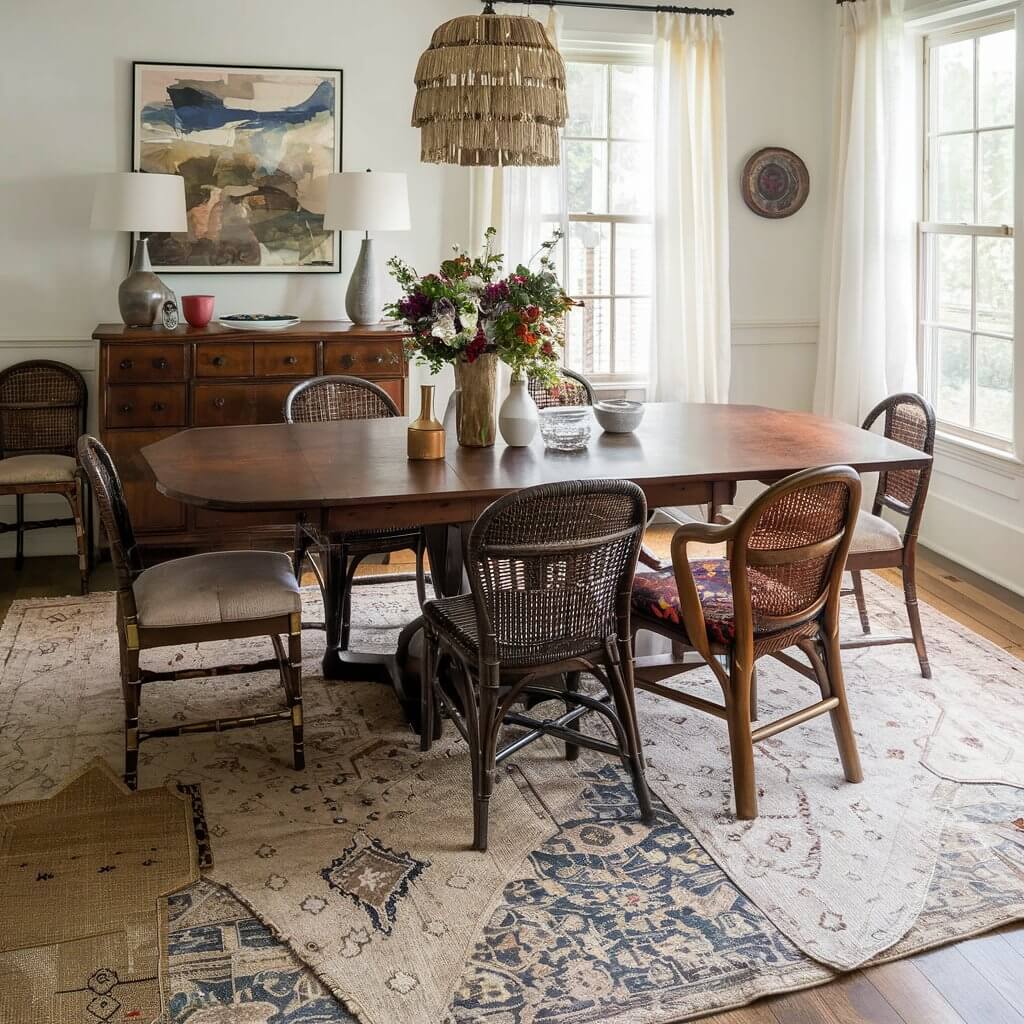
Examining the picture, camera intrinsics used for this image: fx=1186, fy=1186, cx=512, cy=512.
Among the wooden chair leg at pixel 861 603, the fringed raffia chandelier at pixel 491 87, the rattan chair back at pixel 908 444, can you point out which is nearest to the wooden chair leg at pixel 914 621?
the rattan chair back at pixel 908 444

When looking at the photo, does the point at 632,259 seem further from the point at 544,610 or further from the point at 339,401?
the point at 544,610

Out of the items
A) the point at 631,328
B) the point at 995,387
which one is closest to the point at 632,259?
the point at 631,328

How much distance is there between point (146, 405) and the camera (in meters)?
5.07

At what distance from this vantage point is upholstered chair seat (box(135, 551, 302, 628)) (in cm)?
313

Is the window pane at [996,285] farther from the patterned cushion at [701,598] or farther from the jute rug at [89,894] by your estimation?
the jute rug at [89,894]

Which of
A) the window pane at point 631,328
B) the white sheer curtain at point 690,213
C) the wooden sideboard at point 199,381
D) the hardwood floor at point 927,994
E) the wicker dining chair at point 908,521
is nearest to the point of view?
the hardwood floor at point 927,994

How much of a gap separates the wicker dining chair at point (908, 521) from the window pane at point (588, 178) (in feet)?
7.22

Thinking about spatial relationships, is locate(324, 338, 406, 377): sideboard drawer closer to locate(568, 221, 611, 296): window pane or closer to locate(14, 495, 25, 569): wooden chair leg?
locate(568, 221, 611, 296): window pane

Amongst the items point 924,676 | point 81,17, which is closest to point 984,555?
point 924,676

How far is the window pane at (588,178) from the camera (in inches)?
230

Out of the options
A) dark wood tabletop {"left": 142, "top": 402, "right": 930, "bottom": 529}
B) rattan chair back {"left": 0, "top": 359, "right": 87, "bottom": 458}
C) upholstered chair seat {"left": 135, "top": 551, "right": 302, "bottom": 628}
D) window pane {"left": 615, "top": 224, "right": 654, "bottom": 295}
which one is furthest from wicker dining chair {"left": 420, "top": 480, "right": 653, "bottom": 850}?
window pane {"left": 615, "top": 224, "right": 654, "bottom": 295}

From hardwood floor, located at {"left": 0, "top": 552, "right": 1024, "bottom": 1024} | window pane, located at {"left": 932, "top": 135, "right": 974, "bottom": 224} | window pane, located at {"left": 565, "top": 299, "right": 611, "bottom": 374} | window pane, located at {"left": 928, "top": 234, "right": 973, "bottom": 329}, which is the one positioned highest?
window pane, located at {"left": 932, "top": 135, "right": 974, "bottom": 224}

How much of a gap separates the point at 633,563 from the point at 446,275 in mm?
1035

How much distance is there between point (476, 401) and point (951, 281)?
9.73 feet
